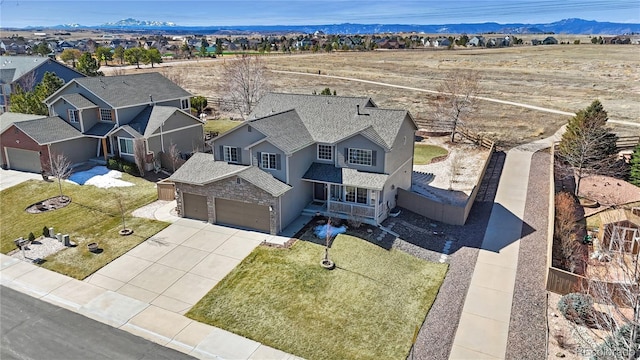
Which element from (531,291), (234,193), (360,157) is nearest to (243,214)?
(234,193)

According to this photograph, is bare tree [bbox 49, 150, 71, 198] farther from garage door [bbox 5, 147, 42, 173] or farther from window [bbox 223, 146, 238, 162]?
window [bbox 223, 146, 238, 162]

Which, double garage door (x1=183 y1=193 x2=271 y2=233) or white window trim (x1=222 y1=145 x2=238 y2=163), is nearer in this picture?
double garage door (x1=183 y1=193 x2=271 y2=233)

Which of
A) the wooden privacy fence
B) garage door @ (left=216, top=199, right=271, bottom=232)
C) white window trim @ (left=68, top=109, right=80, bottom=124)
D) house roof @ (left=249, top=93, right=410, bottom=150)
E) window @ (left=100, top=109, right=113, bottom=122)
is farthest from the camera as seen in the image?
window @ (left=100, top=109, right=113, bottom=122)

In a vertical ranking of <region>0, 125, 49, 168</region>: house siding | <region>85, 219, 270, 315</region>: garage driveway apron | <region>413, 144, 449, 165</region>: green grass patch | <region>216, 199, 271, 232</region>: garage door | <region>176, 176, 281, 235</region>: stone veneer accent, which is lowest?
<region>85, 219, 270, 315</region>: garage driveway apron

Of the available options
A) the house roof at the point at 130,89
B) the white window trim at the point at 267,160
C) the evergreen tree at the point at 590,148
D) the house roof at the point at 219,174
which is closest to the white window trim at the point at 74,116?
the house roof at the point at 130,89

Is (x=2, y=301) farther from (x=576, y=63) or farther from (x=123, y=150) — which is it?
(x=576, y=63)

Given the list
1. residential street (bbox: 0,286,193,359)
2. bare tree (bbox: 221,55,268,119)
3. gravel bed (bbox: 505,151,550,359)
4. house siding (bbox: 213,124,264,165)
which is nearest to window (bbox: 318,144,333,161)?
house siding (bbox: 213,124,264,165)

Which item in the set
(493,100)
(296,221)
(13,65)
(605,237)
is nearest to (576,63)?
(493,100)
